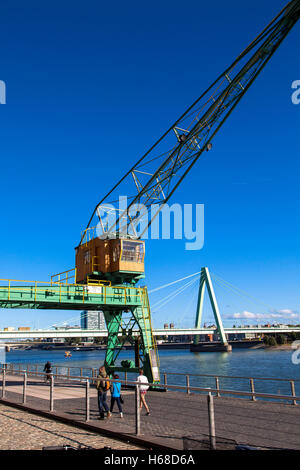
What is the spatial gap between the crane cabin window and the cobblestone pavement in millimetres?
17642

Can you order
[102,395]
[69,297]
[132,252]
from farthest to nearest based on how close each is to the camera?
[132,252], [69,297], [102,395]

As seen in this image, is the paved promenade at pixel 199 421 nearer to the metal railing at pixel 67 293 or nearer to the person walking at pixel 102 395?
the person walking at pixel 102 395

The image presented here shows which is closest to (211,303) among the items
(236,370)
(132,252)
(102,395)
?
(236,370)

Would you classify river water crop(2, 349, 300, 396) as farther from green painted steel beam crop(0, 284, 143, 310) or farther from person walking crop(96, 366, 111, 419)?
person walking crop(96, 366, 111, 419)

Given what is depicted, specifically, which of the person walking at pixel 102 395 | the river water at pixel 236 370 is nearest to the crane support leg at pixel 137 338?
the river water at pixel 236 370

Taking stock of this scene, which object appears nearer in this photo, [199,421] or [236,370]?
[199,421]

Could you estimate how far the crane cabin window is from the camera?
31.9 metres

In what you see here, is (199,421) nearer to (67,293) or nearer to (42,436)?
(42,436)

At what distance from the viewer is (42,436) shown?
11.9 m

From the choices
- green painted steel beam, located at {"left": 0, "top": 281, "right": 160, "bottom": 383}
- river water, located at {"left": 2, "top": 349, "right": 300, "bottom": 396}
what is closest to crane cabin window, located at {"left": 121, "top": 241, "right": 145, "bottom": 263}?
green painted steel beam, located at {"left": 0, "top": 281, "right": 160, "bottom": 383}

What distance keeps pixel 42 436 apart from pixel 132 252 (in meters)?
20.9

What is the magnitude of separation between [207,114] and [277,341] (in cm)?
13777

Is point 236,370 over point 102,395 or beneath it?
beneath

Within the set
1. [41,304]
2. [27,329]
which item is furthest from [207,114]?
[27,329]
